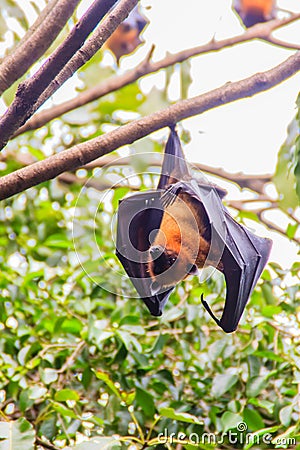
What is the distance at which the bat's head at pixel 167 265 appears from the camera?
1314mm

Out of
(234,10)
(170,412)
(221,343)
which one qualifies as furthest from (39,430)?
(234,10)

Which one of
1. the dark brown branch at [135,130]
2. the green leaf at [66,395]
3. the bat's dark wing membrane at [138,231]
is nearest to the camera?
the dark brown branch at [135,130]

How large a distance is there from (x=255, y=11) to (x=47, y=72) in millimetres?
1554

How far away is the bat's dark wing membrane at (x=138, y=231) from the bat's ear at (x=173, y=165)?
11 centimetres

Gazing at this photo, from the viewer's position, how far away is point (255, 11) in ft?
7.85

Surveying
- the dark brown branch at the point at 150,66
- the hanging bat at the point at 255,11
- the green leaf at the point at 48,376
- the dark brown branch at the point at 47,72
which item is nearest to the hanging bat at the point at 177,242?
the dark brown branch at the point at 47,72

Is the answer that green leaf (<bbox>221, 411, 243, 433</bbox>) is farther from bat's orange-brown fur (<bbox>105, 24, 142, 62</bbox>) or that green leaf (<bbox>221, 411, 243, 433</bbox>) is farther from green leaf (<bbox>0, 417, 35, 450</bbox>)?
bat's orange-brown fur (<bbox>105, 24, 142, 62</bbox>)

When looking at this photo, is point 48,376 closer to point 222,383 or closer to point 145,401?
point 145,401

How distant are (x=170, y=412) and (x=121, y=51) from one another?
171 cm

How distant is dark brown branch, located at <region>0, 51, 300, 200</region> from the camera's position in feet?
4.09

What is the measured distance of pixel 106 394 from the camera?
193 cm

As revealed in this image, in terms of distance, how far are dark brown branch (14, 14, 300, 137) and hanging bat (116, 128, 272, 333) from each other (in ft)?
3.05

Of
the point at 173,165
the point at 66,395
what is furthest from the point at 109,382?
the point at 173,165

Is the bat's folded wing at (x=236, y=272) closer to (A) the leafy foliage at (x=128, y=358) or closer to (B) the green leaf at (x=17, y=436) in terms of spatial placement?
(A) the leafy foliage at (x=128, y=358)
